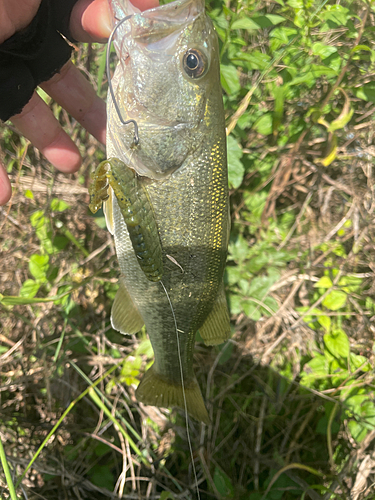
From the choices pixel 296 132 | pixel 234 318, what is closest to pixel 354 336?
pixel 234 318

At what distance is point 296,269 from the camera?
9.71 feet

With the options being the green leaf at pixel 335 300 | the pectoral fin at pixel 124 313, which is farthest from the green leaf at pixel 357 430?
the pectoral fin at pixel 124 313

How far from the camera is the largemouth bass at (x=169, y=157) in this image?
1.36 meters

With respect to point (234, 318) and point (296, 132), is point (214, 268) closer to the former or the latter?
point (234, 318)

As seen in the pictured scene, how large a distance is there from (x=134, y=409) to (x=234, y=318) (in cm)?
120

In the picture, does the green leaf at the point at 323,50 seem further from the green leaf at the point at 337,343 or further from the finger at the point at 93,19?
the green leaf at the point at 337,343

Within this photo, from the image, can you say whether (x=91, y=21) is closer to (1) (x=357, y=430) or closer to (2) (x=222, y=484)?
(2) (x=222, y=484)

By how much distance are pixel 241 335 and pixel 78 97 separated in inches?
94.4

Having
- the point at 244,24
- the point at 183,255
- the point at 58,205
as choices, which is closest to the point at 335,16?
the point at 244,24

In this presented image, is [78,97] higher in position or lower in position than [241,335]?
higher

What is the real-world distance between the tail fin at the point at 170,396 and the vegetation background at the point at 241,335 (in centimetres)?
57

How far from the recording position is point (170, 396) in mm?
1848

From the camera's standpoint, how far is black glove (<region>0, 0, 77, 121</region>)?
1747mm

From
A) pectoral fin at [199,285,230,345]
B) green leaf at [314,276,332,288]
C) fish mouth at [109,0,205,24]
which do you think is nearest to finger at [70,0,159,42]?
fish mouth at [109,0,205,24]
